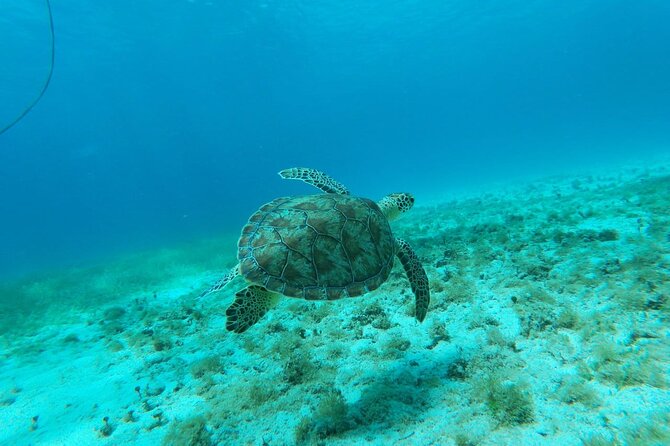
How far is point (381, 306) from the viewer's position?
521cm

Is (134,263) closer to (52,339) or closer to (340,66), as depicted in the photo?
(52,339)

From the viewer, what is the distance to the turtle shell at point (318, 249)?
138 inches

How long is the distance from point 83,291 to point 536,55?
12020 centimetres

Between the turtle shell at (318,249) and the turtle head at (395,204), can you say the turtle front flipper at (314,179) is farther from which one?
the turtle shell at (318,249)

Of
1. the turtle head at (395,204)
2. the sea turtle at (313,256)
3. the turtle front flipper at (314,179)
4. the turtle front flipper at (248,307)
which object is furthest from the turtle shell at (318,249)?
the turtle front flipper at (314,179)

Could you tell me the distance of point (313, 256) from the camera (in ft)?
11.9

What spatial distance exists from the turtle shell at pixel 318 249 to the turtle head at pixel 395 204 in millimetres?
891

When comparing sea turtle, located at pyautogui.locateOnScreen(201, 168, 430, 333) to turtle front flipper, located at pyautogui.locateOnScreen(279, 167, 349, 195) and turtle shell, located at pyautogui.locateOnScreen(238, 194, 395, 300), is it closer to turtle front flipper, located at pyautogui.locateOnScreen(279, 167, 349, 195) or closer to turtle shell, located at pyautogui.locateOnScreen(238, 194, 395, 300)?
turtle shell, located at pyautogui.locateOnScreen(238, 194, 395, 300)

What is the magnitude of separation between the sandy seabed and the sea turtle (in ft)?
3.26

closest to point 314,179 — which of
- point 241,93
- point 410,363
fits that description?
point 410,363

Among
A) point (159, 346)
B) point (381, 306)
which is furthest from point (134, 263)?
point (381, 306)

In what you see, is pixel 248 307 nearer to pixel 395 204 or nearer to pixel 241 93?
pixel 395 204

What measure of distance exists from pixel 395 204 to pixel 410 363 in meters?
2.56

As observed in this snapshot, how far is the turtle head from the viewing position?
514 centimetres
